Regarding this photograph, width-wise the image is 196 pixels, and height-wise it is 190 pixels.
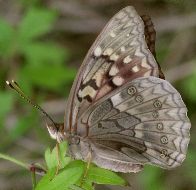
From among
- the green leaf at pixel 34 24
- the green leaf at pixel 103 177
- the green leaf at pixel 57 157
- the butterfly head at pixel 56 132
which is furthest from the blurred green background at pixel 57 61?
the green leaf at pixel 103 177

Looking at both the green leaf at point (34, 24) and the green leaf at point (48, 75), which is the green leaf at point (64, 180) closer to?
the green leaf at point (48, 75)

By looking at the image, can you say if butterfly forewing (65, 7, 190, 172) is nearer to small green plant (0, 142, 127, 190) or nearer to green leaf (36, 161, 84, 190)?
small green plant (0, 142, 127, 190)

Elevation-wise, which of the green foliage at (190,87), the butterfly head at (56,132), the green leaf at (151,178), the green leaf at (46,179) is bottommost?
the green leaf at (151,178)

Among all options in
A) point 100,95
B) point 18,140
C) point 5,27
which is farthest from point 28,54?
point 100,95

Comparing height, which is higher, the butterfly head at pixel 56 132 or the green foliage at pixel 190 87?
the butterfly head at pixel 56 132

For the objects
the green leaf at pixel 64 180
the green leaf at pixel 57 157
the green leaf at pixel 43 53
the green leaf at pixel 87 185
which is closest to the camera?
the green leaf at pixel 64 180

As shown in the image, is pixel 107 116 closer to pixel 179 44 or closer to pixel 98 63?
pixel 98 63

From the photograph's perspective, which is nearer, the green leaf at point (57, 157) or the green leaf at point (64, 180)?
the green leaf at point (64, 180)

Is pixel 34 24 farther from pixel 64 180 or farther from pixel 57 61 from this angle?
pixel 64 180

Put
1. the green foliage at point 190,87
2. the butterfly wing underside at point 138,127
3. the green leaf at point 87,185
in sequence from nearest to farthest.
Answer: the green leaf at point 87,185 < the butterfly wing underside at point 138,127 < the green foliage at point 190,87
